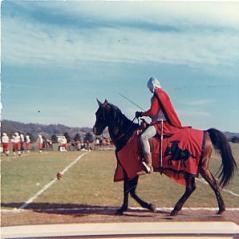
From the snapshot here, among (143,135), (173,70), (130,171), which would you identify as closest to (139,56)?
(173,70)

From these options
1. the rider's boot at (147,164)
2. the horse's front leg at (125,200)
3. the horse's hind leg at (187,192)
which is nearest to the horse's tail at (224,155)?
the horse's hind leg at (187,192)

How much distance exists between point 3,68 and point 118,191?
2306 millimetres

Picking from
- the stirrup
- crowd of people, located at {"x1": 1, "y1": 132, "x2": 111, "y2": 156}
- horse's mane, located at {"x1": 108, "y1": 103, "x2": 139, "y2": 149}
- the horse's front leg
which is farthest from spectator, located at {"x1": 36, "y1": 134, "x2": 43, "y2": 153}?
the stirrup

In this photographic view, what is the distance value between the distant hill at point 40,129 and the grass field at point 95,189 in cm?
68

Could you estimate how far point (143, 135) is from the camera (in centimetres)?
731

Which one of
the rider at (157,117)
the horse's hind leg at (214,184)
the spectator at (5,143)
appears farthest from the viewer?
the spectator at (5,143)

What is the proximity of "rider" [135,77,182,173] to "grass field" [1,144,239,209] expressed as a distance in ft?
2.30

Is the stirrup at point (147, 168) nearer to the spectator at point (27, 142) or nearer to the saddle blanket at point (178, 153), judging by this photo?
the saddle blanket at point (178, 153)

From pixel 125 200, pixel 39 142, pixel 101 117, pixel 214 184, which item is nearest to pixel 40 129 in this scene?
pixel 101 117

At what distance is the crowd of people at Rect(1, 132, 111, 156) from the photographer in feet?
27.0

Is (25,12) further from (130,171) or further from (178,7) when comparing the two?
(130,171)

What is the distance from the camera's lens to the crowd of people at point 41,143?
27.0ft

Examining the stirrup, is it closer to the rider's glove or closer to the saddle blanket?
the saddle blanket

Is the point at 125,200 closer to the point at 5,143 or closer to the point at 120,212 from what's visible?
the point at 120,212
